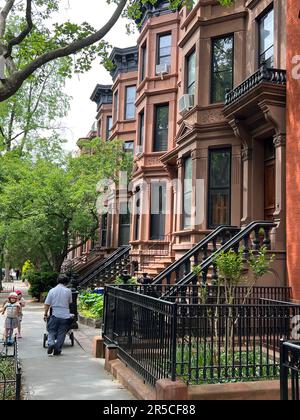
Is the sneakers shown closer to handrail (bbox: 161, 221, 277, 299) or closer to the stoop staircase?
the stoop staircase

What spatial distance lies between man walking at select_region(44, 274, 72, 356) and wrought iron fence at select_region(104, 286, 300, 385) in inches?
82.1

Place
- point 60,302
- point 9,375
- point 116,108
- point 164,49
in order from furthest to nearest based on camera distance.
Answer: point 116,108 < point 164,49 < point 60,302 < point 9,375

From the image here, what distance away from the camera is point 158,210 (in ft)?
63.5

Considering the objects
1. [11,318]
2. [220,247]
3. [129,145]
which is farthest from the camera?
[129,145]

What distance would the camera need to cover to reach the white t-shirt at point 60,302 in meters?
9.00

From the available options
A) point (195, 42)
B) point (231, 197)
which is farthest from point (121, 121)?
point (231, 197)

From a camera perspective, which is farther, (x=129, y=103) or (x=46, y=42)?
(x=129, y=103)

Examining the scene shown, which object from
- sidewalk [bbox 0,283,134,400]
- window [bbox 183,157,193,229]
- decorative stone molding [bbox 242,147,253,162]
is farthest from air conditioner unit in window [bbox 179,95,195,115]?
sidewalk [bbox 0,283,134,400]

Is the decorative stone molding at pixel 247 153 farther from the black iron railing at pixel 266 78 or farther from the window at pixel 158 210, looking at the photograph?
the window at pixel 158 210

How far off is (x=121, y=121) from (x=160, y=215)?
9877 millimetres

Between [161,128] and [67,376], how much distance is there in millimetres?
14608

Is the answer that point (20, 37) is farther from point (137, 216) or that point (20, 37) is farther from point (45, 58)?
point (137, 216)

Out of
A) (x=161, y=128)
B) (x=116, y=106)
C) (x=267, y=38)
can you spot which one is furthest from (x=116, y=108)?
(x=267, y=38)

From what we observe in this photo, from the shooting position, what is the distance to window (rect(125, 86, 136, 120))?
27172 mm
